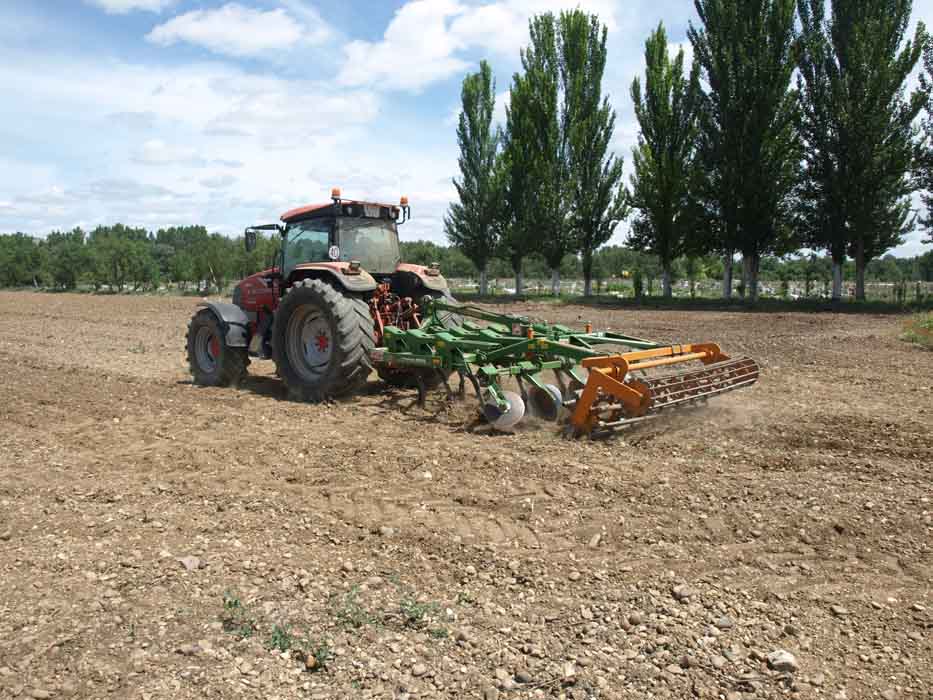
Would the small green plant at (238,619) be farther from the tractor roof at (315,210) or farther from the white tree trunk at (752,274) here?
the white tree trunk at (752,274)

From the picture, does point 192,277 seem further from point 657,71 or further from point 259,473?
point 259,473

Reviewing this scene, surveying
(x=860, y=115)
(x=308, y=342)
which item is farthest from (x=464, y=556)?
(x=860, y=115)

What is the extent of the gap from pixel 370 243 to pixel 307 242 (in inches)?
27.2

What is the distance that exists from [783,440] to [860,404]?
6.28 feet

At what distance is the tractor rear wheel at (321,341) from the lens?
720 centimetres

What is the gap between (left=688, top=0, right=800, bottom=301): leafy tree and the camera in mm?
23500

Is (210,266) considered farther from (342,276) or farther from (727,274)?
(342,276)

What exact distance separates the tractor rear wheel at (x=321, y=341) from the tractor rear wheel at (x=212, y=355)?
0.86 m

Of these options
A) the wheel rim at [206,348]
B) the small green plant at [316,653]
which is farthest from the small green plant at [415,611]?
the wheel rim at [206,348]

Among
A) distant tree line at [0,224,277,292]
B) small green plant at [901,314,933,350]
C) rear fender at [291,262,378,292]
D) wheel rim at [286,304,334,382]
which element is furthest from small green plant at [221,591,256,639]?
distant tree line at [0,224,277,292]

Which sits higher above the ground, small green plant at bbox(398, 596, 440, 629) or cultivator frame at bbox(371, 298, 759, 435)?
cultivator frame at bbox(371, 298, 759, 435)

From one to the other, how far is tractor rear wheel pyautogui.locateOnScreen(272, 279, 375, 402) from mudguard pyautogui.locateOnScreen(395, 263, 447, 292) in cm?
78

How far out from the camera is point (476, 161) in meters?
33.8

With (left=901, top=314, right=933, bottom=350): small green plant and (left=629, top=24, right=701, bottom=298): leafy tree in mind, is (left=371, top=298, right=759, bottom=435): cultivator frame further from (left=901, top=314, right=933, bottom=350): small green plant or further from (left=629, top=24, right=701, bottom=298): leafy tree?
(left=629, top=24, right=701, bottom=298): leafy tree
